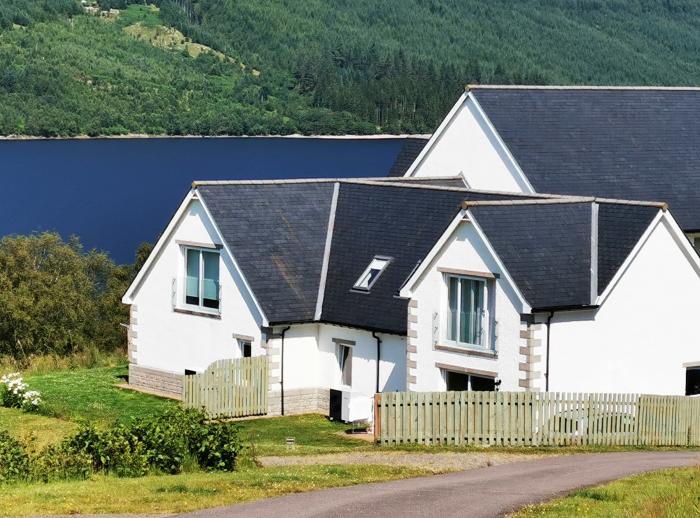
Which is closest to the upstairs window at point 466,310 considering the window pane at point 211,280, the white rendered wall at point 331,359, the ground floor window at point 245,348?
the white rendered wall at point 331,359

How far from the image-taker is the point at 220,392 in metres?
39.8

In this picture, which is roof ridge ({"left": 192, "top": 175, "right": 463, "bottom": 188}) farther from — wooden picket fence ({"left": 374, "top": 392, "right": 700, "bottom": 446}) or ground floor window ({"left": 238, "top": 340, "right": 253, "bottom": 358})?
wooden picket fence ({"left": 374, "top": 392, "right": 700, "bottom": 446})

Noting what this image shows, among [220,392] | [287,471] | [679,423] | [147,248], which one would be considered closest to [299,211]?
[220,392]

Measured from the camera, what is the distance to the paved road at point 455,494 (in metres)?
22.0

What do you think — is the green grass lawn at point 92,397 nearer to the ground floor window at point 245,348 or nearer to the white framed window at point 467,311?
the ground floor window at point 245,348

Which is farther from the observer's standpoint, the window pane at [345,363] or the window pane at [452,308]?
the window pane at [345,363]

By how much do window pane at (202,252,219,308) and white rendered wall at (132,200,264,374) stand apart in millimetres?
353

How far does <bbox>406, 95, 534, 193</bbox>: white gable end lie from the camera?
4694cm

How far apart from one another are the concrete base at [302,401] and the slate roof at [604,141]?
909cm

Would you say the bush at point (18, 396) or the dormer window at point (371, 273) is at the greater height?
the dormer window at point (371, 273)

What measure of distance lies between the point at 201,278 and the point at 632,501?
21837 millimetres

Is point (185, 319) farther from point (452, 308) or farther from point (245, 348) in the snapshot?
point (452, 308)

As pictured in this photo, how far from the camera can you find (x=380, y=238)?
42625mm

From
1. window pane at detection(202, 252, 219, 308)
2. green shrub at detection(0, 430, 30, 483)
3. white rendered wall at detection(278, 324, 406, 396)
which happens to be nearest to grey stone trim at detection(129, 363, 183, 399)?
window pane at detection(202, 252, 219, 308)
